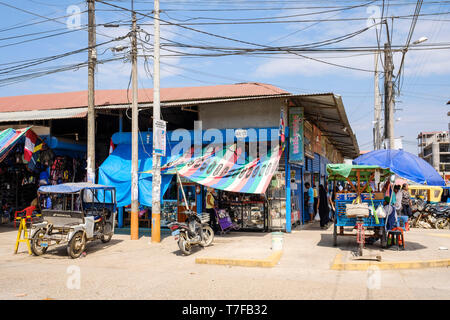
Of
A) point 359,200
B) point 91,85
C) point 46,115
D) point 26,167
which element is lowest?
point 359,200

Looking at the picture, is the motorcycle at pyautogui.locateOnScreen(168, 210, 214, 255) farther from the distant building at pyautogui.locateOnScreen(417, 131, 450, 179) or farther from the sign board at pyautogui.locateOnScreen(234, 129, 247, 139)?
A: the distant building at pyautogui.locateOnScreen(417, 131, 450, 179)

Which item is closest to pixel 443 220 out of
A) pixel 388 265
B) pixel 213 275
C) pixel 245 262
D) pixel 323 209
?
pixel 323 209

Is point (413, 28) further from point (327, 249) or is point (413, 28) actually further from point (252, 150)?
point (327, 249)

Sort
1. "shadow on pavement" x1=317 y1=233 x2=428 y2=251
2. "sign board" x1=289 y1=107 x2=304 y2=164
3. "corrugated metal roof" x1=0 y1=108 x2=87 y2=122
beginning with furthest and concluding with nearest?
"corrugated metal roof" x1=0 y1=108 x2=87 y2=122 → "sign board" x1=289 y1=107 x2=304 y2=164 → "shadow on pavement" x1=317 y1=233 x2=428 y2=251

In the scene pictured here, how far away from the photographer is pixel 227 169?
45.0ft

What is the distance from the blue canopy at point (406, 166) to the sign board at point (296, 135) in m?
3.24

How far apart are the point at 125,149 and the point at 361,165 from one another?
9.22 metres

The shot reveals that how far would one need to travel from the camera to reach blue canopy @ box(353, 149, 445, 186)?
10.6 m

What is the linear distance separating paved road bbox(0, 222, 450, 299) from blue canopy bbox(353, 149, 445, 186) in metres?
1.92

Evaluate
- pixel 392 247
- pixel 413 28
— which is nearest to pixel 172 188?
pixel 392 247

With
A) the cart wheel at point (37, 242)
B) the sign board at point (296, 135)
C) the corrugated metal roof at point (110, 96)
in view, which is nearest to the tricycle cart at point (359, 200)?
the sign board at point (296, 135)

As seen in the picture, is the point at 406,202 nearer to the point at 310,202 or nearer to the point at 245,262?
the point at 310,202

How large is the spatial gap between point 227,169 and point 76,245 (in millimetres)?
5349

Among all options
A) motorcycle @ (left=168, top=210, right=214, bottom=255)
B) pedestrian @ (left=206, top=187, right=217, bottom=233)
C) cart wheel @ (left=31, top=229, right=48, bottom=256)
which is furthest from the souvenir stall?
motorcycle @ (left=168, top=210, right=214, bottom=255)
